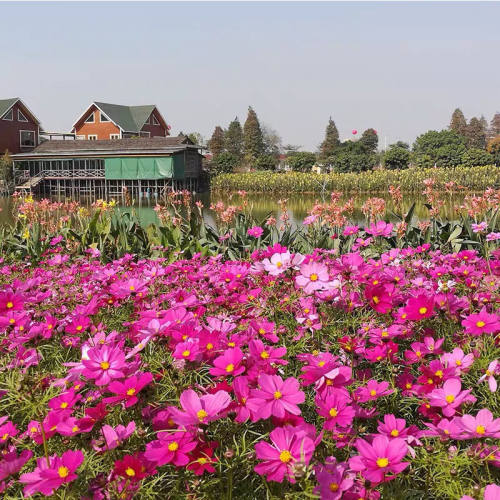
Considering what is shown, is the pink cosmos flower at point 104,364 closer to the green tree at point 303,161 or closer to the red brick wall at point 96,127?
the red brick wall at point 96,127

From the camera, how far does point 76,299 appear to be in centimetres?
240

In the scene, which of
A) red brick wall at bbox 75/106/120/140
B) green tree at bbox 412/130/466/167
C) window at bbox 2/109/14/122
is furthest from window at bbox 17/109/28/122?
green tree at bbox 412/130/466/167

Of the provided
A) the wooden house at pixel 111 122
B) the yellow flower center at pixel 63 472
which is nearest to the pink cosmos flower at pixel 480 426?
the yellow flower center at pixel 63 472

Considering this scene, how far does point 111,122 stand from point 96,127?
1654 millimetres

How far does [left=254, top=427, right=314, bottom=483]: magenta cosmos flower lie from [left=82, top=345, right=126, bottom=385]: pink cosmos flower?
376 millimetres

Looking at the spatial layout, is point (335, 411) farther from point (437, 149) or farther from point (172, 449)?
point (437, 149)

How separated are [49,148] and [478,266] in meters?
33.8

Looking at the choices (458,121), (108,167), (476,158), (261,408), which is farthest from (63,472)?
(458,121)

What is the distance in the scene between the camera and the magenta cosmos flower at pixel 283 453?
85cm

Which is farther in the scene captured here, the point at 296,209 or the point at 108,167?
the point at 108,167

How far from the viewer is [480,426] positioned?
98cm

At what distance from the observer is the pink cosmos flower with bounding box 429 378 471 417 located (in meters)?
1.10

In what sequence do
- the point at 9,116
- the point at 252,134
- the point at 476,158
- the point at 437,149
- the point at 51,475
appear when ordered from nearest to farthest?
the point at 51,475 → the point at 9,116 → the point at 476,158 → the point at 437,149 → the point at 252,134

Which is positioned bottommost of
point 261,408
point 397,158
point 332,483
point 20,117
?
point 332,483
